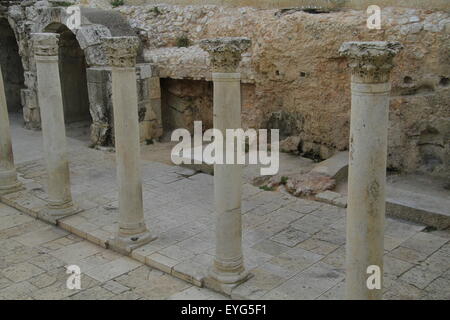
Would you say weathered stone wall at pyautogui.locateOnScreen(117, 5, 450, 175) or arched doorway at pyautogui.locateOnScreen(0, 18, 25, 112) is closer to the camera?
weathered stone wall at pyautogui.locateOnScreen(117, 5, 450, 175)

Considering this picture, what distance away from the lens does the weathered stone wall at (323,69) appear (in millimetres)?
9195

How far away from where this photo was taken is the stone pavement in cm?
641

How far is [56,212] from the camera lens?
341 inches

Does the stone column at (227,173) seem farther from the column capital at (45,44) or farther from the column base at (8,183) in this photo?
the column base at (8,183)

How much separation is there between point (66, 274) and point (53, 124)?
2.63 metres

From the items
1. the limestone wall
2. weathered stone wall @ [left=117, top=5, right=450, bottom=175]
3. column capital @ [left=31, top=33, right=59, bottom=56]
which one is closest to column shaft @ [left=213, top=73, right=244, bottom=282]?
column capital @ [left=31, top=33, right=59, bottom=56]

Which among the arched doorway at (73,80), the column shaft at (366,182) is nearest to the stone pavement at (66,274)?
the column shaft at (366,182)

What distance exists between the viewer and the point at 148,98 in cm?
1303

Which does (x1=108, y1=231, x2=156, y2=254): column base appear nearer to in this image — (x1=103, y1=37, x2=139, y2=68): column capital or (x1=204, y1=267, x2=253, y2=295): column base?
(x1=204, y1=267, x2=253, y2=295): column base

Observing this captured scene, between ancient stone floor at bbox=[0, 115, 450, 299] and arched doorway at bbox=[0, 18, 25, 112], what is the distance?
8733 mm

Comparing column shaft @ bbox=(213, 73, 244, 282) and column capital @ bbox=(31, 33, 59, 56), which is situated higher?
column capital @ bbox=(31, 33, 59, 56)

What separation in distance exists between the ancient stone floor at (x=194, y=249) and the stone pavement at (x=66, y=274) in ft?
Answer: 0.05
